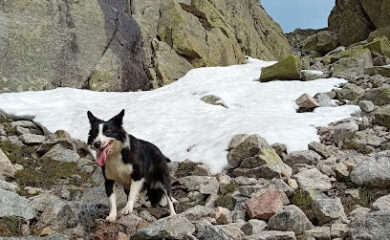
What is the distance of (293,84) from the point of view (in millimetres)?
20391

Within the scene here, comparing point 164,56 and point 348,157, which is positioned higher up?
point 164,56

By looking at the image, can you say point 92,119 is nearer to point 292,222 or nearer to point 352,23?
point 292,222

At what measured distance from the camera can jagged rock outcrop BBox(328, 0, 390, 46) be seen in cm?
3875

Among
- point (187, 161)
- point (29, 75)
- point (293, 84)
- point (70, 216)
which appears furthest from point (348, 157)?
point (29, 75)

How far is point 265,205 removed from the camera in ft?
23.4

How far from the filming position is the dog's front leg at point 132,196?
7.22 metres

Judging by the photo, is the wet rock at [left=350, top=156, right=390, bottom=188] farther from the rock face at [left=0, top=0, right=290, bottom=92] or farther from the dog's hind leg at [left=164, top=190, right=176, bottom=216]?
the rock face at [left=0, top=0, right=290, bottom=92]

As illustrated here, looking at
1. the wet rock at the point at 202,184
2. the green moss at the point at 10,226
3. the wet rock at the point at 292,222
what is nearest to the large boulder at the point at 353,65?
the wet rock at the point at 202,184

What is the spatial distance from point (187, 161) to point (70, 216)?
528 cm

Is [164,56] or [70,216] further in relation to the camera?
[164,56]

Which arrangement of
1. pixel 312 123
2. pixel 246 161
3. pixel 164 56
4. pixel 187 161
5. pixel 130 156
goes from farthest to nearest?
pixel 164 56
pixel 312 123
pixel 187 161
pixel 246 161
pixel 130 156

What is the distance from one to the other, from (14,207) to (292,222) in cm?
472

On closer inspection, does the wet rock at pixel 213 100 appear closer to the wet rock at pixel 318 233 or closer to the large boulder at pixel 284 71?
the large boulder at pixel 284 71

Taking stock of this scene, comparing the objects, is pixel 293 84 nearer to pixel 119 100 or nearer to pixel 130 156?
pixel 119 100
